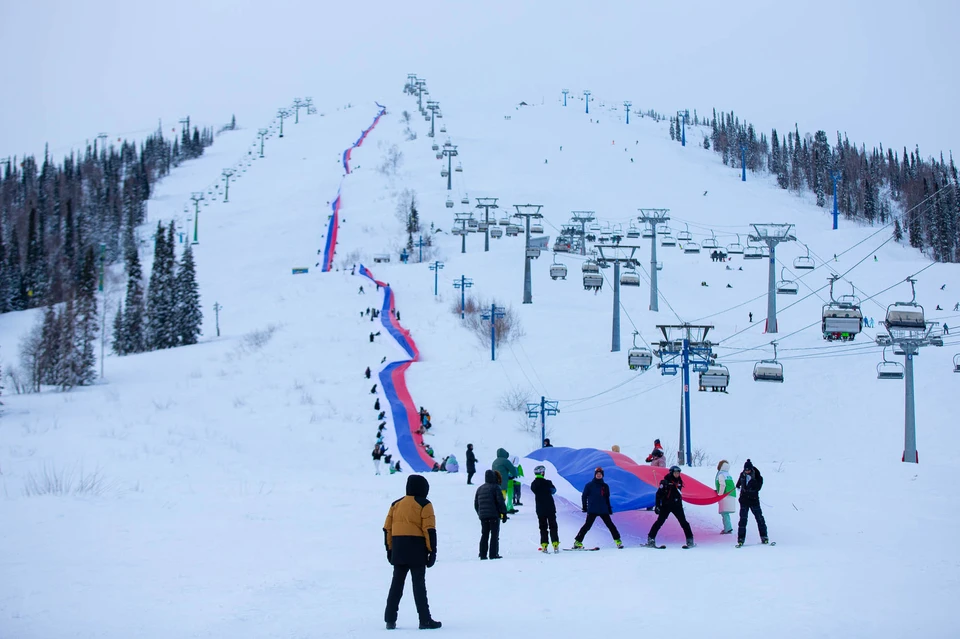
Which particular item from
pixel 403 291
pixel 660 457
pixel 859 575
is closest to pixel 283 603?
pixel 859 575

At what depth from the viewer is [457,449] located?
27.8m

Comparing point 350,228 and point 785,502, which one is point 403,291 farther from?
point 785,502

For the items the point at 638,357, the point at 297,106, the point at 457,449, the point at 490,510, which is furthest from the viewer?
the point at 297,106

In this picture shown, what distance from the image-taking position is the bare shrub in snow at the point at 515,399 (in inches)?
1312

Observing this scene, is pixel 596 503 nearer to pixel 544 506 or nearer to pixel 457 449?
pixel 544 506

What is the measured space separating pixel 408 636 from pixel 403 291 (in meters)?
50.0

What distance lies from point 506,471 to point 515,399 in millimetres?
20253

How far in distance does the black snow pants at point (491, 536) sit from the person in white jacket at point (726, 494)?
3.58 metres

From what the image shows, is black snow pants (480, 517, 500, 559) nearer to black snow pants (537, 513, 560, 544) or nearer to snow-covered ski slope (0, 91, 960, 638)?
snow-covered ski slope (0, 91, 960, 638)

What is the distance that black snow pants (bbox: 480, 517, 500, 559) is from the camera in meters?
10.6

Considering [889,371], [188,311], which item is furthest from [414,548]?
[188,311]

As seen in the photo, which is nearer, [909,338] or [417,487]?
[417,487]

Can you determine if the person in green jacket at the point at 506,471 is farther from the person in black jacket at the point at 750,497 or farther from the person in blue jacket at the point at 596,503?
the person in black jacket at the point at 750,497

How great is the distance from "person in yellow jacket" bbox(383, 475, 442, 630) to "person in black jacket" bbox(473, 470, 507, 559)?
133 inches
